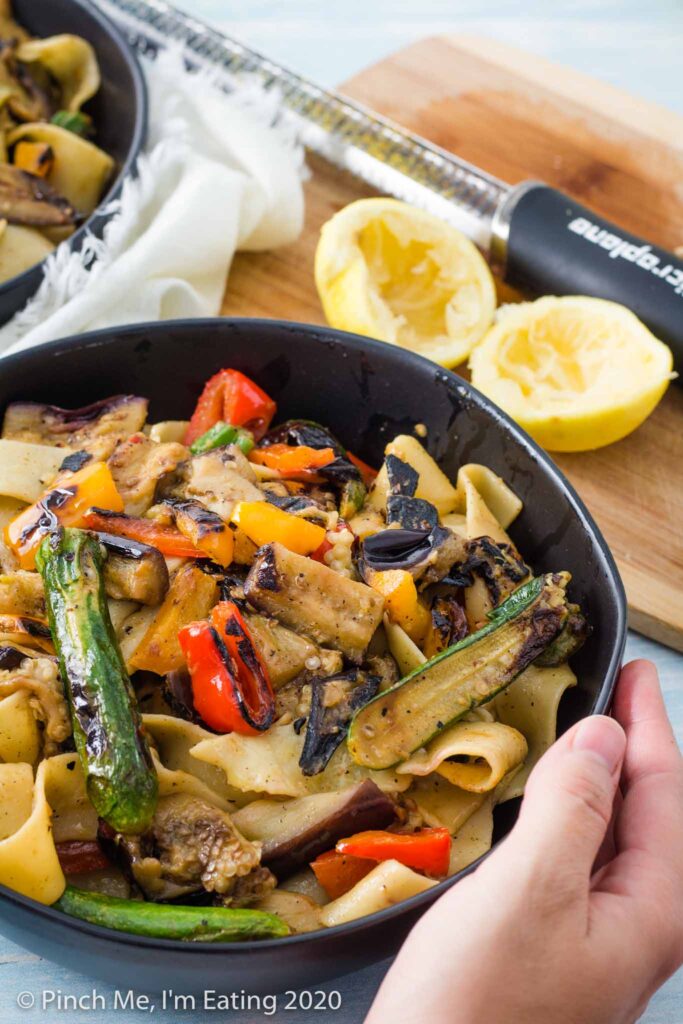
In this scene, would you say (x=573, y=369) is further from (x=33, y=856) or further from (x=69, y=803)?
(x=33, y=856)

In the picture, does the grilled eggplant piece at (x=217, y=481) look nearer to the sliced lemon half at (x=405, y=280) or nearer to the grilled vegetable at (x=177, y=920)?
the grilled vegetable at (x=177, y=920)

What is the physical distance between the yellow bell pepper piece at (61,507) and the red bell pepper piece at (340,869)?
94cm

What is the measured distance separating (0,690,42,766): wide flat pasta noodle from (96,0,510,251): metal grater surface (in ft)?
8.58

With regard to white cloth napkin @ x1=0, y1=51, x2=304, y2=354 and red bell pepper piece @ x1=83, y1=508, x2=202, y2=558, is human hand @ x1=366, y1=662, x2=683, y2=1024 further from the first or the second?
white cloth napkin @ x1=0, y1=51, x2=304, y2=354

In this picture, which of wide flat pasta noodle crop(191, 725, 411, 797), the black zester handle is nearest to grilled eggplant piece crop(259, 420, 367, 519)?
wide flat pasta noodle crop(191, 725, 411, 797)

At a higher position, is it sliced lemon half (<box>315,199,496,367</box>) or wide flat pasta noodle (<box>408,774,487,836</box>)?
sliced lemon half (<box>315,199,496,367</box>)

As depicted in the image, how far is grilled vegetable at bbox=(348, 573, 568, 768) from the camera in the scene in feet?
7.27

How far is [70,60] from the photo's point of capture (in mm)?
4344

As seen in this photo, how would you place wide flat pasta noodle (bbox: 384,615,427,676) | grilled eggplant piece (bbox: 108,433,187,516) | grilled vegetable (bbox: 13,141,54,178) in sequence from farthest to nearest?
grilled vegetable (bbox: 13,141,54,178) → grilled eggplant piece (bbox: 108,433,187,516) → wide flat pasta noodle (bbox: 384,615,427,676)

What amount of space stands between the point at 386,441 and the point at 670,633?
1050 mm

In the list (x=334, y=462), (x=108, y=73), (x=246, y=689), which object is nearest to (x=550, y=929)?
(x=246, y=689)

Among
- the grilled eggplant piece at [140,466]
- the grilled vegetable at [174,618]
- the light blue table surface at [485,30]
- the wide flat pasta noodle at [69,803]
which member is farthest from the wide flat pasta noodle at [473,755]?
the light blue table surface at [485,30]

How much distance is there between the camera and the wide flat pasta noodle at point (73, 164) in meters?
4.05

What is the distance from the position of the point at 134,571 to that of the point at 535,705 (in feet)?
3.12
